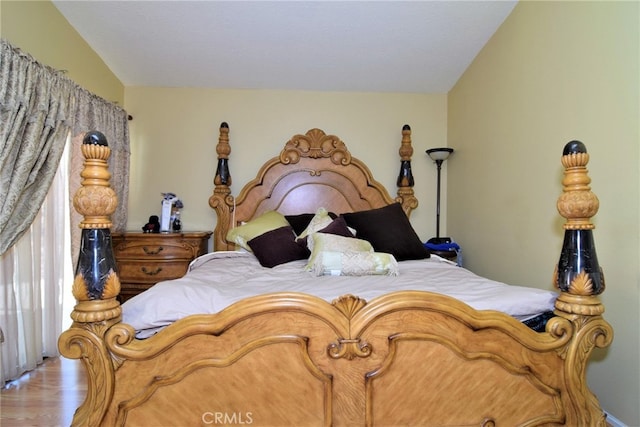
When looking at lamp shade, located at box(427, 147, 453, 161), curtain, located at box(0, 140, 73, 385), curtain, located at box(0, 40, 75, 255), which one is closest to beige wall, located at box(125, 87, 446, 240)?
lamp shade, located at box(427, 147, 453, 161)

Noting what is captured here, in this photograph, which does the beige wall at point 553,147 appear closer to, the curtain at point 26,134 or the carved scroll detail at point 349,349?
the carved scroll detail at point 349,349

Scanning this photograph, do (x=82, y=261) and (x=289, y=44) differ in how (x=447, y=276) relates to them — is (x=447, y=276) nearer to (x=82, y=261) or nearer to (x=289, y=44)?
(x=82, y=261)

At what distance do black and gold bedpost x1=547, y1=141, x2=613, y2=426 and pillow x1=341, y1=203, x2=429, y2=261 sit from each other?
1.24 metres

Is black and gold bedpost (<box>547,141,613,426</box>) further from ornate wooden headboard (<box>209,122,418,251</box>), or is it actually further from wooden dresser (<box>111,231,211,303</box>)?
wooden dresser (<box>111,231,211,303</box>)

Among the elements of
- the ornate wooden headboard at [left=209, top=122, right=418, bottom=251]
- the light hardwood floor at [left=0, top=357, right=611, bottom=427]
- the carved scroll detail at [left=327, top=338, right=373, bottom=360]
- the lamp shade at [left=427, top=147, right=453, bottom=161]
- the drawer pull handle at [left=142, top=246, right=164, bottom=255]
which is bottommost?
the light hardwood floor at [left=0, top=357, right=611, bottom=427]

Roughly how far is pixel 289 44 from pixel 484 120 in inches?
65.0

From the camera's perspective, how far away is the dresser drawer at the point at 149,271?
111 inches

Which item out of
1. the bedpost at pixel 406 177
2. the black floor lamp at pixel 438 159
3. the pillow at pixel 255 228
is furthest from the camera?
the bedpost at pixel 406 177

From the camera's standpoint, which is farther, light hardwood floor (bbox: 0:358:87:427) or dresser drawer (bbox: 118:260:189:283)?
dresser drawer (bbox: 118:260:189:283)

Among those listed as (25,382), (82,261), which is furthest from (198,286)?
(25,382)

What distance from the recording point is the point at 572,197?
46.7 inches

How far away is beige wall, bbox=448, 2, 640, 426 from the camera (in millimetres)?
1512

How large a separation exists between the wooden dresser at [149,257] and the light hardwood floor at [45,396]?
0.71m

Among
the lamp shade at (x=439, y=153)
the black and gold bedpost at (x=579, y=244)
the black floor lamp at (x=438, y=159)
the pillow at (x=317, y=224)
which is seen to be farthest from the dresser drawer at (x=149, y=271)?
the black and gold bedpost at (x=579, y=244)
